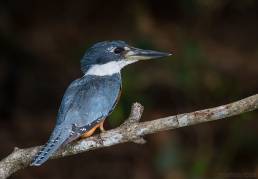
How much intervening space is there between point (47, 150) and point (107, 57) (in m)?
1.14

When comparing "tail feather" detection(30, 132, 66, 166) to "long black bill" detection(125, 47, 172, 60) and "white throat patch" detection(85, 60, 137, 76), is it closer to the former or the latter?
"white throat patch" detection(85, 60, 137, 76)

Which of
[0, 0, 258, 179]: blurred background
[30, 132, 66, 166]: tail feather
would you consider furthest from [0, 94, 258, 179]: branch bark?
[0, 0, 258, 179]: blurred background

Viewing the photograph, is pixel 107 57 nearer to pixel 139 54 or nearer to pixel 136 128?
pixel 139 54

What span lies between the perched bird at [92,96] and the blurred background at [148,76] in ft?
5.50

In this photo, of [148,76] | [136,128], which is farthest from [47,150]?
[148,76]

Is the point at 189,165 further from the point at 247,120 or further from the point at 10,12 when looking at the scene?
the point at 10,12

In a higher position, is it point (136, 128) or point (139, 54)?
point (139, 54)

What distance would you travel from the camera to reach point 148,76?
26.9 feet

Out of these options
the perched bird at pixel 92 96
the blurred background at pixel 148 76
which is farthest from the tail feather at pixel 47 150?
the blurred background at pixel 148 76

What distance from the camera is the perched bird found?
4.72m

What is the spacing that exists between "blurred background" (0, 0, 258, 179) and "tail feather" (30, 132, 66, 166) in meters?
2.45

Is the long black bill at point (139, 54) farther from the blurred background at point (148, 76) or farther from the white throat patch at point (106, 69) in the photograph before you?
the blurred background at point (148, 76)

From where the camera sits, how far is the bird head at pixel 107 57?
5430mm

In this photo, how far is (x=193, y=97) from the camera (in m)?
7.84
